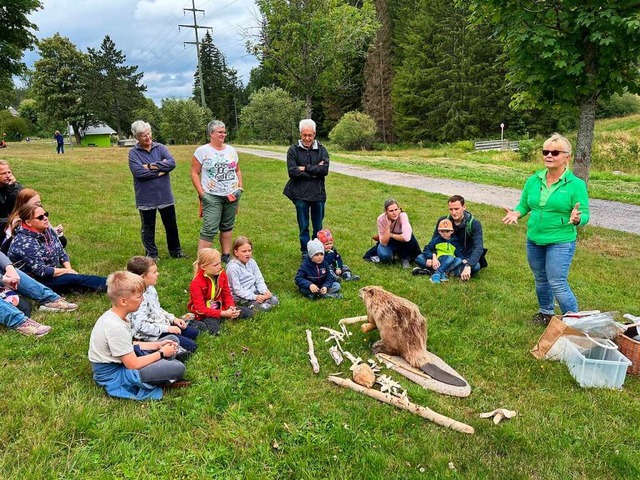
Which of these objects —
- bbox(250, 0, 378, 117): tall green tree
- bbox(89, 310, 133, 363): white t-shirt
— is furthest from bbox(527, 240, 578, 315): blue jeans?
bbox(250, 0, 378, 117): tall green tree

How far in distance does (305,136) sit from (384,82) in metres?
50.0

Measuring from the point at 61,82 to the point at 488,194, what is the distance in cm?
5441

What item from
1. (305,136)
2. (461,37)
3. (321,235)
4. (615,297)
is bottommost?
(615,297)

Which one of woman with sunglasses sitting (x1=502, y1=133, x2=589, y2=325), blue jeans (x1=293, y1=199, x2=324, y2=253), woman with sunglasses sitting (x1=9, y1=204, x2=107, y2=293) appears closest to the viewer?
woman with sunglasses sitting (x1=502, y1=133, x2=589, y2=325)

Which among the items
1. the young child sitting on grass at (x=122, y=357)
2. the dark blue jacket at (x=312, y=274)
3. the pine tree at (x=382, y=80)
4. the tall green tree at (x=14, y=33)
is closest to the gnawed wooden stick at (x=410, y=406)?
the young child sitting on grass at (x=122, y=357)

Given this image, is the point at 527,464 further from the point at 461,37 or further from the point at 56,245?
the point at 461,37

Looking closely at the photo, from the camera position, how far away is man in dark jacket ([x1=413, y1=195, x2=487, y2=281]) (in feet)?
20.1

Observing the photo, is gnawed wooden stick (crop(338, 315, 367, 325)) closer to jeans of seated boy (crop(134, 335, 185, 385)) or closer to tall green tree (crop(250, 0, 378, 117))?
jeans of seated boy (crop(134, 335, 185, 385))

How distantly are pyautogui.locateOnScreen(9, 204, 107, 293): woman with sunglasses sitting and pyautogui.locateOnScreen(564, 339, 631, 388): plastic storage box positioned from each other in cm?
534

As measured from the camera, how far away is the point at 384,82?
52.0 m

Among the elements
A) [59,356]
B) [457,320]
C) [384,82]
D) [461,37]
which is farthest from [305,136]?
[384,82]

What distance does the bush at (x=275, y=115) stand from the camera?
171 feet

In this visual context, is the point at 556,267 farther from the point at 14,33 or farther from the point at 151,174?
the point at 14,33

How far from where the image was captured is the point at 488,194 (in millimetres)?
14078
